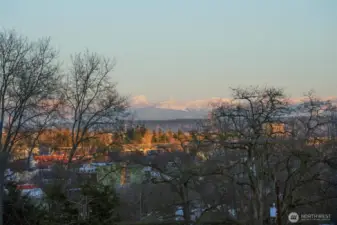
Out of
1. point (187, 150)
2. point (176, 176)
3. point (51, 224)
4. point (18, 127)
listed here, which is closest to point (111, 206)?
point (51, 224)

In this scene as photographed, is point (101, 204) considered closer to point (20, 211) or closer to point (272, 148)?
point (20, 211)

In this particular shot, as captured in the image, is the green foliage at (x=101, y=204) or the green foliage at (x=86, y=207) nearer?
the green foliage at (x=86, y=207)

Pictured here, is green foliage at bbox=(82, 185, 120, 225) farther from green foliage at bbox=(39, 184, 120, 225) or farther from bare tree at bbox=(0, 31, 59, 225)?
bare tree at bbox=(0, 31, 59, 225)

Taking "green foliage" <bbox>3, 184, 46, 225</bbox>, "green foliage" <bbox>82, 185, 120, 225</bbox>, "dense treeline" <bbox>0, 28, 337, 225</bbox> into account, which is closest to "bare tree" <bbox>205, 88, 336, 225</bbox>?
"dense treeline" <bbox>0, 28, 337, 225</bbox>

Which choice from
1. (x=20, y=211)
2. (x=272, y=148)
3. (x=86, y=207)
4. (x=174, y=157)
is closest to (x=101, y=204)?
(x=86, y=207)

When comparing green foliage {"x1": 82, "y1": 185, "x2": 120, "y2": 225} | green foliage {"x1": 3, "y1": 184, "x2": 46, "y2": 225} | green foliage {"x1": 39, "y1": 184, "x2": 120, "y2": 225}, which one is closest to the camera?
green foliage {"x1": 39, "y1": 184, "x2": 120, "y2": 225}

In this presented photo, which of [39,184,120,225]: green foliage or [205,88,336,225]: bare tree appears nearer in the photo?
[39,184,120,225]: green foliage

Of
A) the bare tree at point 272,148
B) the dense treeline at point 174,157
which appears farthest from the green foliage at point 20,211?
the bare tree at point 272,148

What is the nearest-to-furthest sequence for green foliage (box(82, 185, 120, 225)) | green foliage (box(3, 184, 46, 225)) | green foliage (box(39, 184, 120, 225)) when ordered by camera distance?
green foliage (box(39, 184, 120, 225)), green foliage (box(82, 185, 120, 225)), green foliage (box(3, 184, 46, 225))

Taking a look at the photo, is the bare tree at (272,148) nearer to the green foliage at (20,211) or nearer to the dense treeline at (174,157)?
the dense treeline at (174,157)

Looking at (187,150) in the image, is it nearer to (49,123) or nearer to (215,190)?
(215,190)

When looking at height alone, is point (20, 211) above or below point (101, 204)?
below

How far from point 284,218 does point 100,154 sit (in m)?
17.7

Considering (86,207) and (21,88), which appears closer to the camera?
(86,207)
